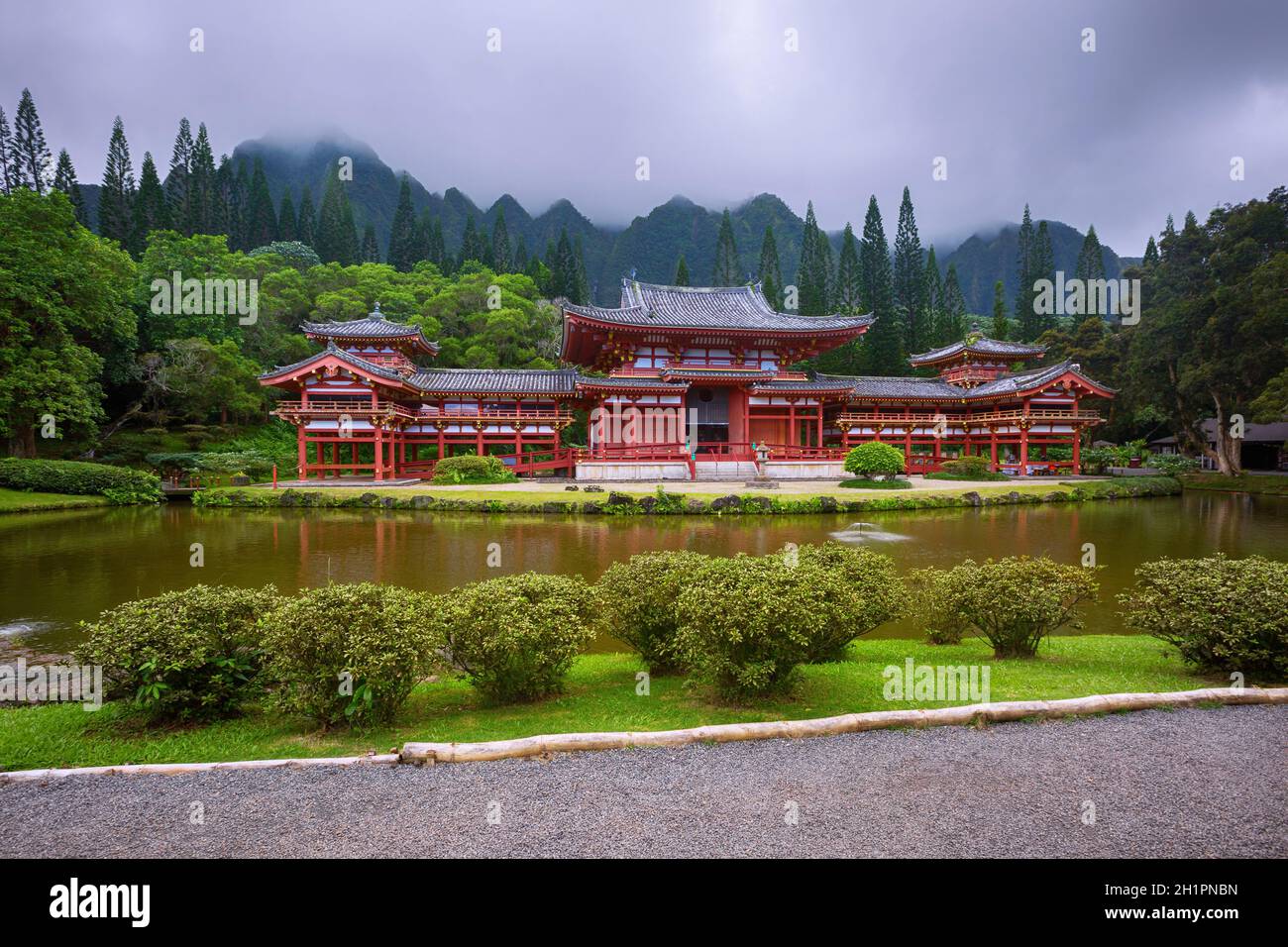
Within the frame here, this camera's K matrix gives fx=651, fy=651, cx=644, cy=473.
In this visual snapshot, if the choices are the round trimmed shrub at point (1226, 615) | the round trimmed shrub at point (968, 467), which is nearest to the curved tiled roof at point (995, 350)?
the round trimmed shrub at point (968, 467)

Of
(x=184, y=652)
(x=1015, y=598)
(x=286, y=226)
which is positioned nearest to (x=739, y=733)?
(x=1015, y=598)

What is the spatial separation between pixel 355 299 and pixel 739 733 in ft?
142

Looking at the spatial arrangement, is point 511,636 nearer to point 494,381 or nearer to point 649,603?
point 649,603

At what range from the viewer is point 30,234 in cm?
2809

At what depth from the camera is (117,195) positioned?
5466cm

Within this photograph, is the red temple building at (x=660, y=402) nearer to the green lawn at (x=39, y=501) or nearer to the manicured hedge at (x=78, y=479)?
the manicured hedge at (x=78, y=479)

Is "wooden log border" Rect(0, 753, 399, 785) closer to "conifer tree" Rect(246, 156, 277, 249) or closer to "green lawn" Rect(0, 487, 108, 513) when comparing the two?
"green lawn" Rect(0, 487, 108, 513)

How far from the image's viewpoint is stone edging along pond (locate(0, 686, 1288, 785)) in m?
4.45

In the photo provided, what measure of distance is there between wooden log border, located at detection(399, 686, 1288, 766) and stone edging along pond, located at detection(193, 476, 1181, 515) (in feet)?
55.1

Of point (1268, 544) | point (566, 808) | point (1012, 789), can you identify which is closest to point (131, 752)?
point (566, 808)

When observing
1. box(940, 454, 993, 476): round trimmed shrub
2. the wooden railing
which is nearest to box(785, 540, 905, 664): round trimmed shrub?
box(940, 454, 993, 476): round trimmed shrub

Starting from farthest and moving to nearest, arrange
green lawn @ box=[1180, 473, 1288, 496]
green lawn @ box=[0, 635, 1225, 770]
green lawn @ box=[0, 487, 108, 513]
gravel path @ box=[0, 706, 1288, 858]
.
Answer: green lawn @ box=[1180, 473, 1288, 496] → green lawn @ box=[0, 487, 108, 513] → green lawn @ box=[0, 635, 1225, 770] → gravel path @ box=[0, 706, 1288, 858]

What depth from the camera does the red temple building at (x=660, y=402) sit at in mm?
29641
